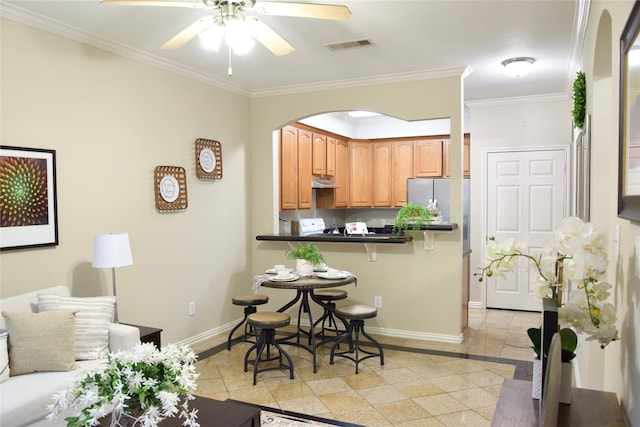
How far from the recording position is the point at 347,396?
345 centimetres

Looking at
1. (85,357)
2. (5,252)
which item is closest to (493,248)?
(85,357)

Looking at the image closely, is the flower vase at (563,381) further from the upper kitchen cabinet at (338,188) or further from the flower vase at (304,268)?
the upper kitchen cabinet at (338,188)

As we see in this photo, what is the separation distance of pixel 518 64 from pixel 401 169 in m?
3.13

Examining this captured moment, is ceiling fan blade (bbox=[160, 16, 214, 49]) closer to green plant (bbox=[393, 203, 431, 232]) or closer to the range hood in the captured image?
green plant (bbox=[393, 203, 431, 232])

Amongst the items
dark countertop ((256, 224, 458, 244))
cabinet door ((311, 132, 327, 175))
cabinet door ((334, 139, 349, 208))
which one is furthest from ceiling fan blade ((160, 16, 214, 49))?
cabinet door ((334, 139, 349, 208))

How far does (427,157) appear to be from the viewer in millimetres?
7184

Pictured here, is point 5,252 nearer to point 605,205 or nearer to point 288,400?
point 288,400

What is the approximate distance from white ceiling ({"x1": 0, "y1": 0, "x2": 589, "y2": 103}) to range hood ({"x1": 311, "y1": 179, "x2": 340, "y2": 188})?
1.63 meters

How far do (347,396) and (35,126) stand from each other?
112 inches

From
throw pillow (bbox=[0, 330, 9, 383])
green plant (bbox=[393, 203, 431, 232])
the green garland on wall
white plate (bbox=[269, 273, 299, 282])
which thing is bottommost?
throw pillow (bbox=[0, 330, 9, 383])

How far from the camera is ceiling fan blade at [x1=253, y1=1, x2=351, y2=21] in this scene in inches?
96.1

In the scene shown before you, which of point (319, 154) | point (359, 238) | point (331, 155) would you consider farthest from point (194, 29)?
point (331, 155)

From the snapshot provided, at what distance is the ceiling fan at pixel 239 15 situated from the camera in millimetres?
2443

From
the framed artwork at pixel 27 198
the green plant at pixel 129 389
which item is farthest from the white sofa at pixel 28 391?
the green plant at pixel 129 389
